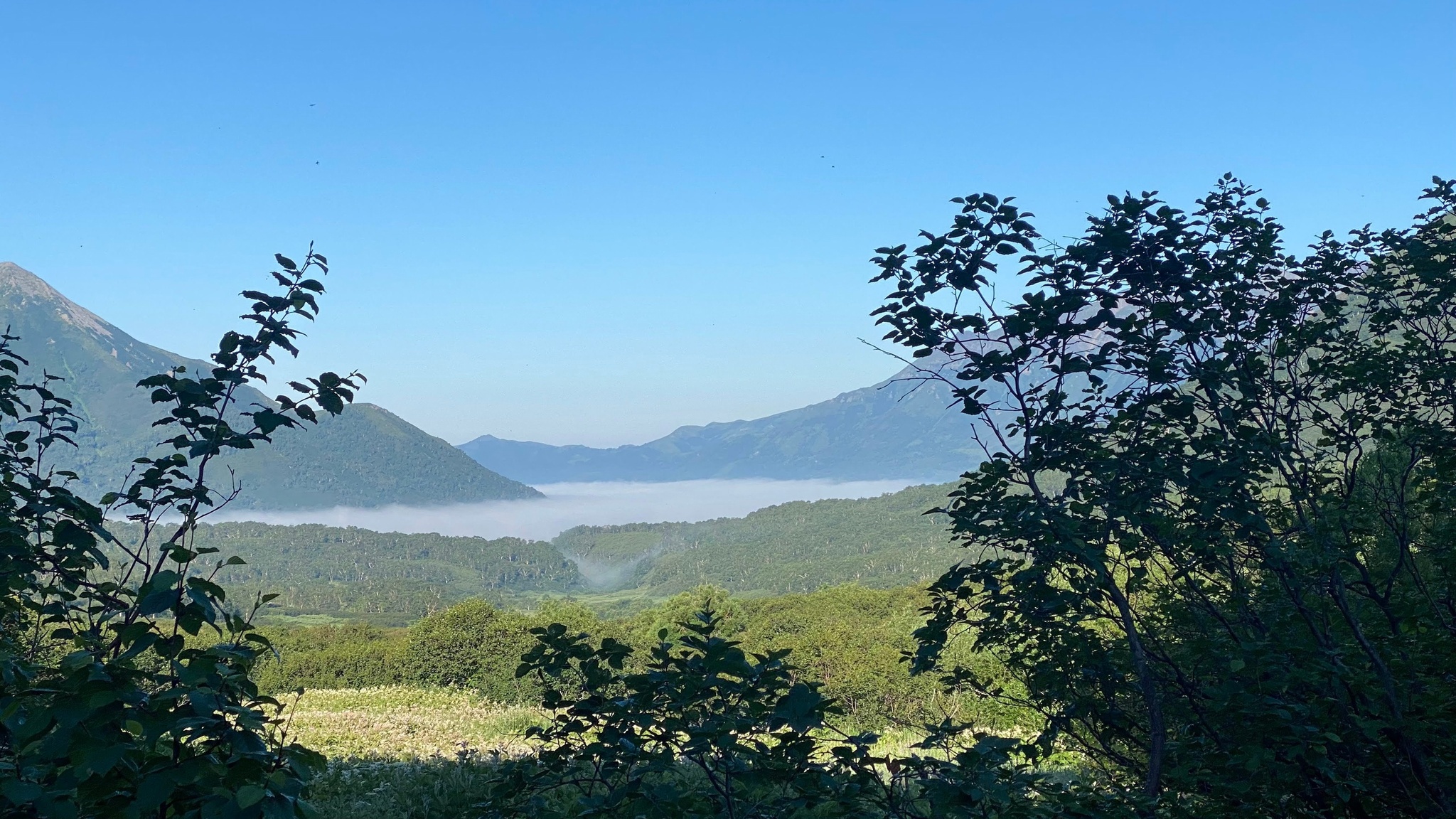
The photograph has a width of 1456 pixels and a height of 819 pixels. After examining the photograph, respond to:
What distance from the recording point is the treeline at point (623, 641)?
219 ft

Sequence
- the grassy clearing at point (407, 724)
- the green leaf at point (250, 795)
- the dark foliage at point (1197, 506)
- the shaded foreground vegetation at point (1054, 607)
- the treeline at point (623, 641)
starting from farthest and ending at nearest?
the treeline at point (623, 641) < the grassy clearing at point (407, 724) < the dark foliage at point (1197, 506) < the shaded foreground vegetation at point (1054, 607) < the green leaf at point (250, 795)

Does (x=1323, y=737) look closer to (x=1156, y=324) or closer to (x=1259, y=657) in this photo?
(x=1259, y=657)

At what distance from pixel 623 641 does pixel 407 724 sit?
4670 cm

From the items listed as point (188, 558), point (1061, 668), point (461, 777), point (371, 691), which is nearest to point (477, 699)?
point (371, 691)

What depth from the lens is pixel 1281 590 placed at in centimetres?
713

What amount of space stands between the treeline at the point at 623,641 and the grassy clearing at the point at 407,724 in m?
32.8

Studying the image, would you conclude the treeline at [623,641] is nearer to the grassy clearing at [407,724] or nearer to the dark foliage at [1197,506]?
the grassy clearing at [407,724]

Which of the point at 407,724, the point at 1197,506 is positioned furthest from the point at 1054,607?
the point at 407,724

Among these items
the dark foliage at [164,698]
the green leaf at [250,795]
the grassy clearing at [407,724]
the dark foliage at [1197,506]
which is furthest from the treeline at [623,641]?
the green leaf at [250,795]

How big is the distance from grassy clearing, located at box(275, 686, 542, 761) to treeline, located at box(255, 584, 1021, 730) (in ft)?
108

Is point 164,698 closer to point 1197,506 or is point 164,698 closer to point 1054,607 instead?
point 1054,607

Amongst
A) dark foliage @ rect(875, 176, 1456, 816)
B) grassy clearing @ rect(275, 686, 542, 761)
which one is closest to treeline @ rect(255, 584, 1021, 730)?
grassy clearing @ rect(275, 686, 542, 761)

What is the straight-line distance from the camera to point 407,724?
21.5 meters

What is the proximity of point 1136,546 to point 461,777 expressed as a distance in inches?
330
